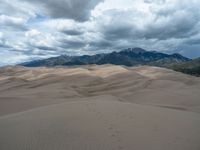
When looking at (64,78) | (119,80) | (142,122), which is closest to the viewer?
(142,122)

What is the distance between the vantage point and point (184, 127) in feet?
22.6

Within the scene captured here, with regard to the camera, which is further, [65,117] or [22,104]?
[22,104]

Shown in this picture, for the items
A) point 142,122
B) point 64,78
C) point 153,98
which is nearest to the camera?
point 142,122

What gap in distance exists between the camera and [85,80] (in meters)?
22.7

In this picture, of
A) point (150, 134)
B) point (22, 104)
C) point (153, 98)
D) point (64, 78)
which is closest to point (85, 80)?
point (64, 78)

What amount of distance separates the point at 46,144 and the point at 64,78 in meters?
19.2

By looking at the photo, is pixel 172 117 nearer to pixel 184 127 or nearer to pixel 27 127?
pixel 184 127

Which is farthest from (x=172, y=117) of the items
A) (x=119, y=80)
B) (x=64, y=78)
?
(x=64, y=78)

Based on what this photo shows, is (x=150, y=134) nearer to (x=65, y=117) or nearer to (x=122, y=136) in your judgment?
(x=122, y=136)

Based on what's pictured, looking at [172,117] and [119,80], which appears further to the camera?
[119,80]

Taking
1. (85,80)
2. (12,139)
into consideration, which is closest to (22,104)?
(12,139)

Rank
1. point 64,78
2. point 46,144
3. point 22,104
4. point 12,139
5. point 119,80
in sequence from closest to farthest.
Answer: point 46,144 < point 12,139 < point 22,104 < point 119,80 < point 64,78

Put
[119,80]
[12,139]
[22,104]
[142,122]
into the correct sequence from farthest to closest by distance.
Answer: [119,80]
[22,104]
[142,122]
[12,139]

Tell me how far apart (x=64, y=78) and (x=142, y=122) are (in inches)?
708
